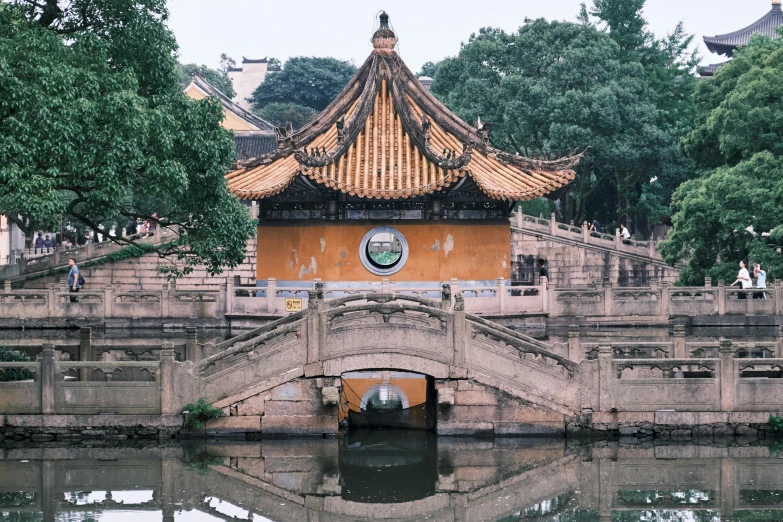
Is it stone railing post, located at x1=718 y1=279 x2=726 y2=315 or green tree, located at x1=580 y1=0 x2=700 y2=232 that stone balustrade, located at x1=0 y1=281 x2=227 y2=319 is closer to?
stone railing post, located at x1=718 y1=279 x2=726 y2=315

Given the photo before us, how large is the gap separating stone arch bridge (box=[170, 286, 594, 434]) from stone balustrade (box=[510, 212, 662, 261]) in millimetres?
27879

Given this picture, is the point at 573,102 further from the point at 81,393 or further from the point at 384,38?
the point at 81,393

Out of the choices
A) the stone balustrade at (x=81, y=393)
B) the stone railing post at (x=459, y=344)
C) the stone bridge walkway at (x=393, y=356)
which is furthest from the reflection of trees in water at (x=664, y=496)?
the stone balustrade at (x=81, y=393)

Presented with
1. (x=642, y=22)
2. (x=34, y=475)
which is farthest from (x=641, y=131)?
(x=34, y=475)

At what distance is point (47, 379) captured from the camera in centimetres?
2000

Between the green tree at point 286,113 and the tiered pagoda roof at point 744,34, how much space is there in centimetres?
2750

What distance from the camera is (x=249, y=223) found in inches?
1009

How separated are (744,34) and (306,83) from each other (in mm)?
35478

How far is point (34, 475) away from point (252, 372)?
11.9 feet

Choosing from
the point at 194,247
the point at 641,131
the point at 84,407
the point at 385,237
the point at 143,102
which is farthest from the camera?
the point at 641,131

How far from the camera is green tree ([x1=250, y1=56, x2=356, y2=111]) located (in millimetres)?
94500

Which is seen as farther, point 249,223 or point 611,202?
point 611,202

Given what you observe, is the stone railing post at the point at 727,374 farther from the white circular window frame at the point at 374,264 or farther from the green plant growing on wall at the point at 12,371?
the white circular window frame at the point at 374,264

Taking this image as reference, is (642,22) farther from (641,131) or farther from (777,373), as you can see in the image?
(777,373)
